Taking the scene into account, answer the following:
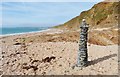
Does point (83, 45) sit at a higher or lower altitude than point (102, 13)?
lower

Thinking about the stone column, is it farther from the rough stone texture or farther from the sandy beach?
the sandy beach

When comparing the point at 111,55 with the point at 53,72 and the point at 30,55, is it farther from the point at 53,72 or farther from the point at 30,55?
the point at 30,55

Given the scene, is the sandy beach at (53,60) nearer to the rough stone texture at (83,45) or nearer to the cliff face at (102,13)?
the rough stone texture at (83,45)

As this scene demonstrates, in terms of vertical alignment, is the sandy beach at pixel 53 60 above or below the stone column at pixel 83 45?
below

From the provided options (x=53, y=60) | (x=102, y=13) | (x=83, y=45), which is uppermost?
(x=102, y=13)

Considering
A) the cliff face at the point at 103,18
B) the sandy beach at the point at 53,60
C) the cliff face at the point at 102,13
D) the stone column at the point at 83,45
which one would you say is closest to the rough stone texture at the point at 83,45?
the stone column at the point at 83,45

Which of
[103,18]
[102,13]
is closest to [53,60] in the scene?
[103,18]

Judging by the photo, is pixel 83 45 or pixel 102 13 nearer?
pixel 83 45

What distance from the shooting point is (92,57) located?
2008 centimetres

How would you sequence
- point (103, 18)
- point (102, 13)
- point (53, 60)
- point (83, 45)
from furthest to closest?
point (102, 13) < point (103, 18) < point (53, 60) < point (83, 45)

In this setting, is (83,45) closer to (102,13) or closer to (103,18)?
(103,18)

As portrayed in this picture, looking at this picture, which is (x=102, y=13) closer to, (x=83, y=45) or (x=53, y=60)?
(x=53, y=60)

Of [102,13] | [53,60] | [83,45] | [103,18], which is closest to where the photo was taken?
[83,45]

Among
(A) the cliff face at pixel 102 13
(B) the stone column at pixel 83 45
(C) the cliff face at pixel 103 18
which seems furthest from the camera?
(A) the cliff face at pixel 102 13
